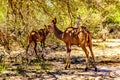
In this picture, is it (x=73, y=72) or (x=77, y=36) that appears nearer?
(x=73, y=72)

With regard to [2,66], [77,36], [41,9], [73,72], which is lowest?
[73,72]

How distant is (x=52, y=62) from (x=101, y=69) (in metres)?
2.59

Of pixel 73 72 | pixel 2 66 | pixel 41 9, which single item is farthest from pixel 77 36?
pixel 2 66

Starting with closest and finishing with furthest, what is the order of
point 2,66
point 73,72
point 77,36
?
point 73,72, point 77,36, point 2,66

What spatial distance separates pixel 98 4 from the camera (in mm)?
11492

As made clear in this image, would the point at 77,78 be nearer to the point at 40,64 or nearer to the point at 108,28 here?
the point at 40,64

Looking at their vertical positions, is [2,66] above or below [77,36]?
below

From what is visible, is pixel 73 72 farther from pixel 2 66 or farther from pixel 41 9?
pixel 2 66

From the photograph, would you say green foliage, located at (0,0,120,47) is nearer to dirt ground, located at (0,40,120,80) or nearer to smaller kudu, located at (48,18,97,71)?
smaller kudu, located at (48,18,97,71)

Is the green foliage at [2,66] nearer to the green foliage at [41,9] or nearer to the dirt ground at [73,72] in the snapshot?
the dirt ground at [73,72]

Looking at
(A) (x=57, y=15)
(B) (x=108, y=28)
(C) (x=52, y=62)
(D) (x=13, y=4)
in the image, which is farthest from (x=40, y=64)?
(B) (x=108, y=28)

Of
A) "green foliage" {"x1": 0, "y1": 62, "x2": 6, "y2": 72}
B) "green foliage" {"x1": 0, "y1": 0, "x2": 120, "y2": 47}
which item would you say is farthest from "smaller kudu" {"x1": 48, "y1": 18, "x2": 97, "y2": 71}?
"green foliage" {"x1": 0, "y1": 62, "x2": 6, "y2": 72}

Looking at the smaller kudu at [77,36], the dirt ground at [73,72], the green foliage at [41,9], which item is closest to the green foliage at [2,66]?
the dirt ground at [73,72]

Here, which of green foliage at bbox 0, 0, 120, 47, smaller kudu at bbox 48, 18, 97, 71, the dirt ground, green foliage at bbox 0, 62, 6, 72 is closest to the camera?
the dirt ground
